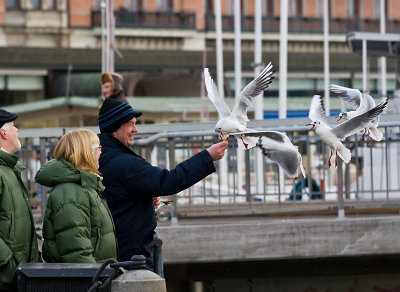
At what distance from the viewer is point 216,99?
8531 mm

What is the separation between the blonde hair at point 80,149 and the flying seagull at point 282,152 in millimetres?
1139

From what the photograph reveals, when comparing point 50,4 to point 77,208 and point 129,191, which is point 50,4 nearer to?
point 129,191

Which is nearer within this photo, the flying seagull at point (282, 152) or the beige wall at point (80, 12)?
the flying seagull at point (282, 152)

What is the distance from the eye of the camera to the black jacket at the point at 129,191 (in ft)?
25.7

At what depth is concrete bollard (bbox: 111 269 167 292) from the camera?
273 inches

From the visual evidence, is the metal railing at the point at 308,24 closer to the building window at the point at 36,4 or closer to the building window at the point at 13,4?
the building window at the point at 36,4

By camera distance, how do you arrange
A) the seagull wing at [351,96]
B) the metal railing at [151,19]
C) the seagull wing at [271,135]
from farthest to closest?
the metal railing at [151,19] → the seagull wing at [351,96] → the seagull wing at [271,135]

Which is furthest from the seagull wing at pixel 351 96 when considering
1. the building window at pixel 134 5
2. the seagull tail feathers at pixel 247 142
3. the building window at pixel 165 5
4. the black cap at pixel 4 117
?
the building window at pixel 165 5

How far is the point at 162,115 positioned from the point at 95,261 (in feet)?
125

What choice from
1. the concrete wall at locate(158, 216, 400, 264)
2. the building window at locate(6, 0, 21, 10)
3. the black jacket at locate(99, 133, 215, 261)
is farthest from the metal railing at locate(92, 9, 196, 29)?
the black jacket at locate(99, 133, 215, 261)

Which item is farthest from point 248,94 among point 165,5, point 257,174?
point 165,5

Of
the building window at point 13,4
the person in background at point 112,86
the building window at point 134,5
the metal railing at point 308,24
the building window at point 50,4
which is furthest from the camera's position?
the building window at point 134,5

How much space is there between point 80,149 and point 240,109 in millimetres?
1161

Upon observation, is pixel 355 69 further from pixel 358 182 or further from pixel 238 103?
pixel 238 103
